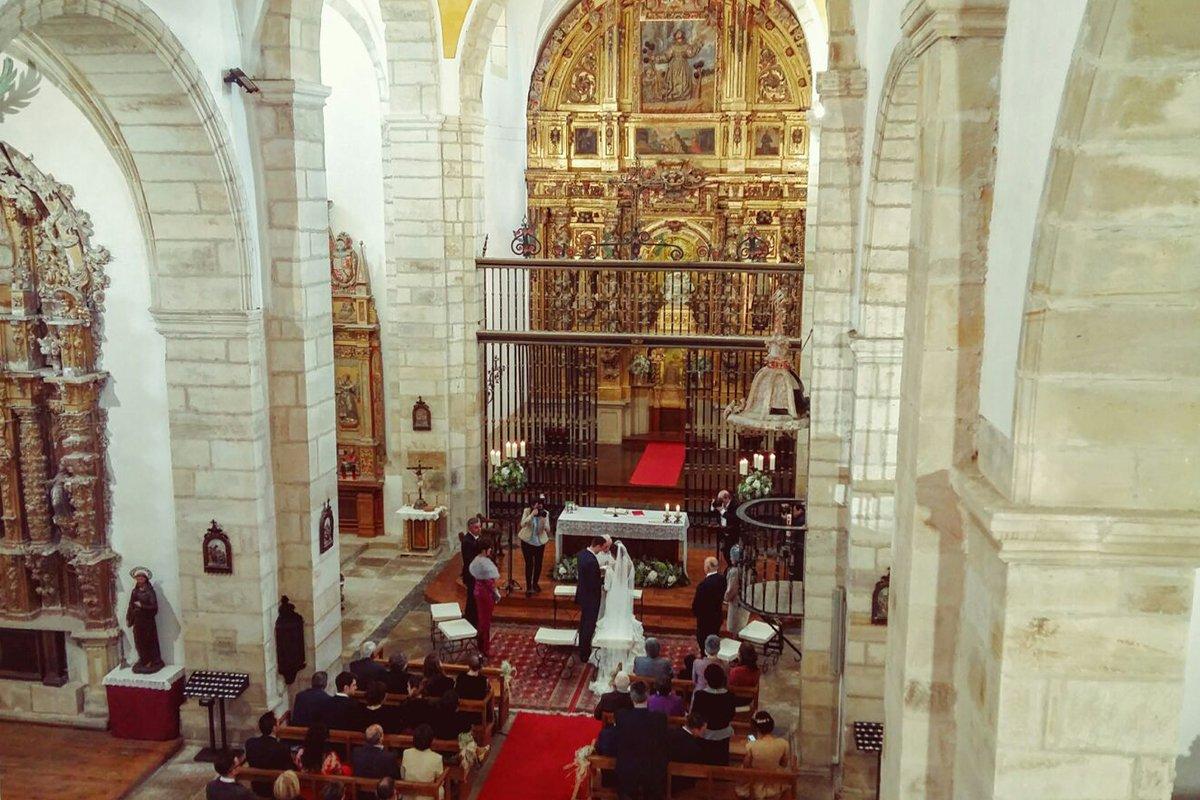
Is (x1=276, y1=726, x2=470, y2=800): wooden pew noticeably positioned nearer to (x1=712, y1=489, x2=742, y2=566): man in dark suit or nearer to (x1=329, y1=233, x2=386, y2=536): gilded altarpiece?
(x1=712, y1=489, x2=742, y2=566): man in dark suit

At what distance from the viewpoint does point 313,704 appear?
859 cm

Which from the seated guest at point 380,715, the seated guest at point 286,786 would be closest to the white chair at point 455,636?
the seated guest at point 380,715

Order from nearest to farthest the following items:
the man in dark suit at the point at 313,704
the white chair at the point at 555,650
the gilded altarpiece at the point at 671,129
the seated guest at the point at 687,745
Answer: the seated guest at the point at 687,745 → the man in dark suit at the point at 313,704 → the white chair at the point at 555,650 → the gilded altarpiece at the point at 671,129

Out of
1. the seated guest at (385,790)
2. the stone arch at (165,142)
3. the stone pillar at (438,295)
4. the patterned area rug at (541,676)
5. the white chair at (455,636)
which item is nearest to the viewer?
the seated guest at (385,790)

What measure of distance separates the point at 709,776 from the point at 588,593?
12.0 feet

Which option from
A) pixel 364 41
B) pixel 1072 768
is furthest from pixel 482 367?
pixel 1072 768

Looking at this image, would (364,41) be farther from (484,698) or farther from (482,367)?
(484,698)

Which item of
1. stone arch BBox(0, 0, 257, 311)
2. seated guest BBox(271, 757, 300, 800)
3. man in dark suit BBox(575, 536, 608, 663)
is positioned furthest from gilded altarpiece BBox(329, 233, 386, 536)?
seated guest BBox(271, 757, 300, 800)

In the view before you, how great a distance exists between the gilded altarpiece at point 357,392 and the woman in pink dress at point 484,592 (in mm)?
4435

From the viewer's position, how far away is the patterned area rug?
10922 mm

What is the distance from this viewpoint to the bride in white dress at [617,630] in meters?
11.1

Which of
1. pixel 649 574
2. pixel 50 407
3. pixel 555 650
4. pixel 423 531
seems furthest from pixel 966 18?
pixel 423 531

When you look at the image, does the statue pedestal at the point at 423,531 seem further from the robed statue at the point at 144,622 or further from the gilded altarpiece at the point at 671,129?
the gilded altarpiece at the point at 671,129

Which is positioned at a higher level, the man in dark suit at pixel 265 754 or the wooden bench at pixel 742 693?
the man in dark suit at pixel 265 754
